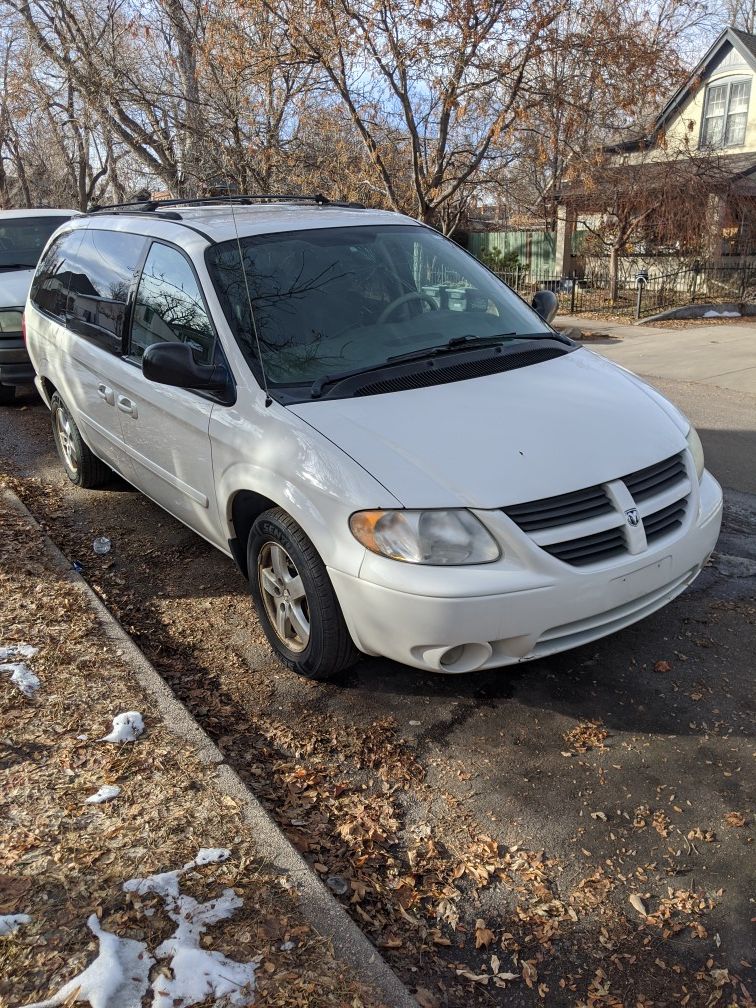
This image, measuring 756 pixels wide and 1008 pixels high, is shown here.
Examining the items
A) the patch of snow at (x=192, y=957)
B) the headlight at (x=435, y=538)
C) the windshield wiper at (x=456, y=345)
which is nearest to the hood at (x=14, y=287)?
the windshield wiper at (x=456, y=345)

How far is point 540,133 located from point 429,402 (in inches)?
327

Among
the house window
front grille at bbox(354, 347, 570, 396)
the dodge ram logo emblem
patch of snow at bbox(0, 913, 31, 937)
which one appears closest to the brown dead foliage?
patch of snow at bbox(0, 913, 31, 937)

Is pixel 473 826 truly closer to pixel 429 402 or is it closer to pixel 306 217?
pixel 429 402

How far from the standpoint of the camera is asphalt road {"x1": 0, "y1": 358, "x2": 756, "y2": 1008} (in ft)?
7.77

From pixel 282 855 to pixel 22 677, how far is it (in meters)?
1.62

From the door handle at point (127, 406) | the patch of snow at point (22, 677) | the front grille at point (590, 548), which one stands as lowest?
the patch of snow at point (22, 677)

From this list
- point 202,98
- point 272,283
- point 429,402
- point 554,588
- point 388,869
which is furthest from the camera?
point 202,98

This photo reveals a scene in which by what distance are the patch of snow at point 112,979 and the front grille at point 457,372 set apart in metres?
2.19

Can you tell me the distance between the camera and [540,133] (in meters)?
10.4

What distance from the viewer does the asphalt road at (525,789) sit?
7.77 feet

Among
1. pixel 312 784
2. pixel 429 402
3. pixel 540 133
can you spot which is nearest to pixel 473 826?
pixel 312 784

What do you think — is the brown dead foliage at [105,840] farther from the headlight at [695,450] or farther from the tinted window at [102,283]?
the headlight at [695,450]

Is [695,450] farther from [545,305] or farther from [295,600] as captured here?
[295,600]

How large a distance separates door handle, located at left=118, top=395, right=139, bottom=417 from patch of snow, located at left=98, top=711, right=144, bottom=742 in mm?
1892
